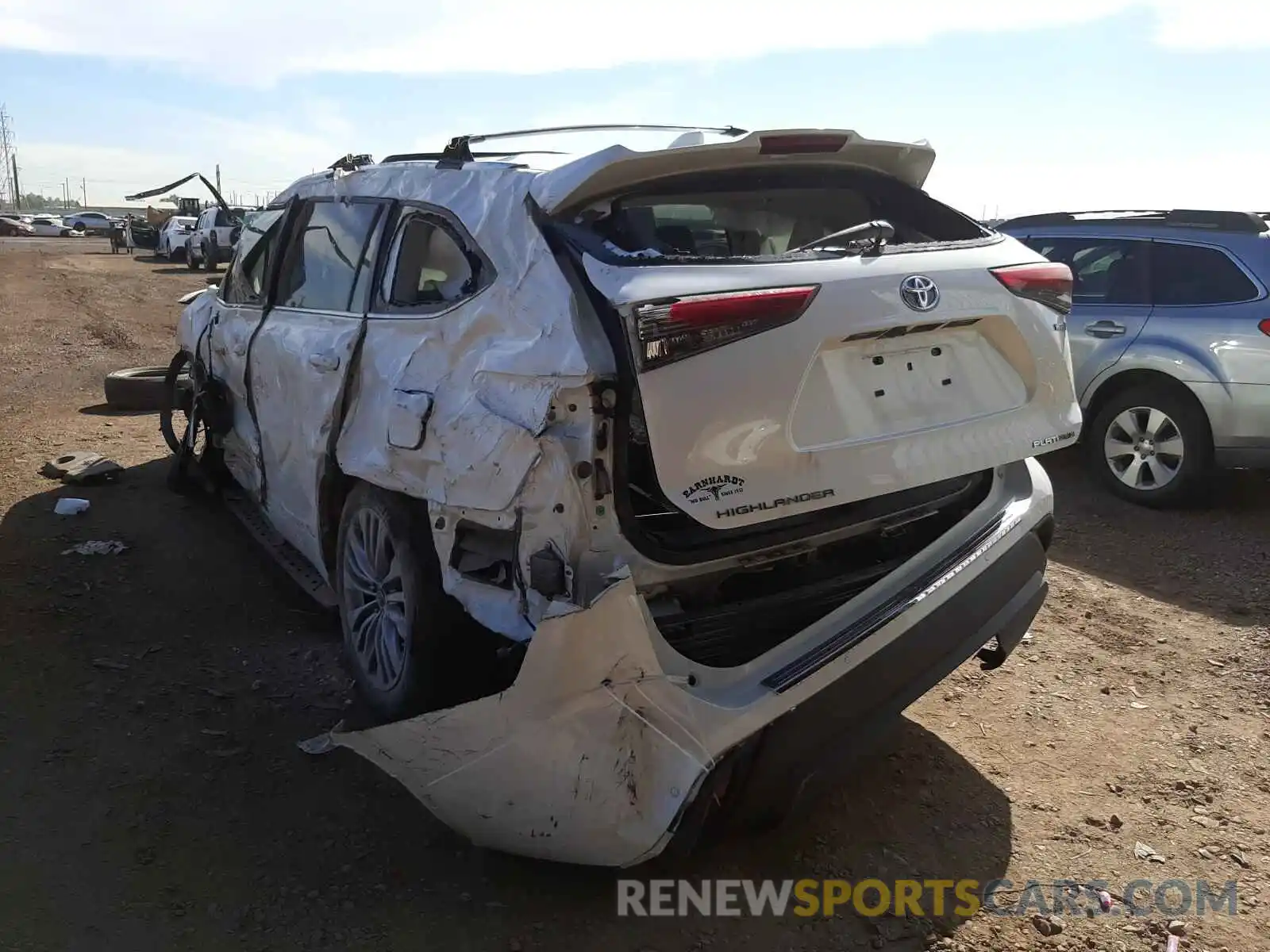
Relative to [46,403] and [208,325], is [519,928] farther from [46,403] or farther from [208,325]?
[46,403]

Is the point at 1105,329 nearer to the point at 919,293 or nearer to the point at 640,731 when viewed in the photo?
the point at 919,293

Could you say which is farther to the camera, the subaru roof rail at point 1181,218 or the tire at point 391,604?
the subaru roof rail at point 1181,218

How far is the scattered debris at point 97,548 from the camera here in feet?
16.9

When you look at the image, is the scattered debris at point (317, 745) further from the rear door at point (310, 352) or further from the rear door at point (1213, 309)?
the rear door at point (1213, 309)

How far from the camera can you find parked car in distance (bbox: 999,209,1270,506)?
6027 mm

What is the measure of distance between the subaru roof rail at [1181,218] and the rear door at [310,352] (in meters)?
5.33

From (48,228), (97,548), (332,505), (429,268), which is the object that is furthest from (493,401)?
(48,228)

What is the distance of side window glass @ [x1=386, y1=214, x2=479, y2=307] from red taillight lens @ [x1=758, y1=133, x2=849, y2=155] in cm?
92

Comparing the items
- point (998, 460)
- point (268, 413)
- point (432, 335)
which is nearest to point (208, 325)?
point (268, 413)

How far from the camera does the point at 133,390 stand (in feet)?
27.9

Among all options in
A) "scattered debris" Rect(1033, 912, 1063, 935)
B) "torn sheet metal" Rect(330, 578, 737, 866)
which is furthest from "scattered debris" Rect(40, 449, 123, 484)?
"scattered debris" Rect(1033, 912, 1063, 935)

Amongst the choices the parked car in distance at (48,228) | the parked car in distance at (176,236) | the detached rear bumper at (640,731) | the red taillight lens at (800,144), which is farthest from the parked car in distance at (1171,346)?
the parked car in distance at (48,228)

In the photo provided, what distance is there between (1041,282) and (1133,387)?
3.98 m

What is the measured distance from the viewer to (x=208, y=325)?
5535 mm
